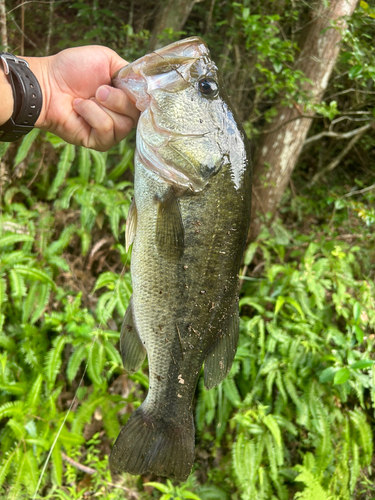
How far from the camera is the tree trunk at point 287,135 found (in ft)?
13.6

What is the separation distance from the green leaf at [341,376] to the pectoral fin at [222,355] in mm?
1782

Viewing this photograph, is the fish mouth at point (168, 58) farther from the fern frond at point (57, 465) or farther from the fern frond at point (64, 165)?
the fern frond at point (57, 465)

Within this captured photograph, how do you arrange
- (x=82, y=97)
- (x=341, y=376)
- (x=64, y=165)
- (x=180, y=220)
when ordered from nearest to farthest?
(x=180, y=220), (x=82, y=97), (x=341, y=376), (x=64, y=165)

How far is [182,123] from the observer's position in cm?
150

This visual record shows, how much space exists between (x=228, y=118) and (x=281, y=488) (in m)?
3.11

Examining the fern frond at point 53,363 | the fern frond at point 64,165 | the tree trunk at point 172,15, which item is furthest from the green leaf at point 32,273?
the tree trunk at point 172,15

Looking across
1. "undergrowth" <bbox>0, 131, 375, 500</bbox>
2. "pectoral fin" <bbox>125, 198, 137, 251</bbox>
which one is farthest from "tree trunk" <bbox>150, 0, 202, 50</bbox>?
"pectoral fin" <bbox>125, 198, 137, 251</bbox>

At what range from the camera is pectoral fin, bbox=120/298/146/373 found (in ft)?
5.39

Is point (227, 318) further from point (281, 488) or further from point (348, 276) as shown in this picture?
point (348, 276)

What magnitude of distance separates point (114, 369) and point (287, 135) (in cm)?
341

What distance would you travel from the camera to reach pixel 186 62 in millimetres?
1501

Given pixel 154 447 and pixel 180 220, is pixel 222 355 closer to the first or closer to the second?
pixel 154 447

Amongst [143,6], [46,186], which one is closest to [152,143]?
[46,186]

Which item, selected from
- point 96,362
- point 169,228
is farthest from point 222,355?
point 96,362
